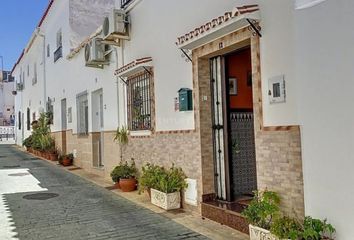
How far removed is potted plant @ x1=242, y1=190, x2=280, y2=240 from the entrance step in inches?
24.1

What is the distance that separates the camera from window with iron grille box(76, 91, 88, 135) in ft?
49.5

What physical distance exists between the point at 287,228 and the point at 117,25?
7459 millimetres

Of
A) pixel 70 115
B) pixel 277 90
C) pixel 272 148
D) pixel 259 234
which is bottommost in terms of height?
pixel 259 234

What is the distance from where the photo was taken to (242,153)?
23.3 feet

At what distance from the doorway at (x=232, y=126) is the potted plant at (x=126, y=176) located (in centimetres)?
339

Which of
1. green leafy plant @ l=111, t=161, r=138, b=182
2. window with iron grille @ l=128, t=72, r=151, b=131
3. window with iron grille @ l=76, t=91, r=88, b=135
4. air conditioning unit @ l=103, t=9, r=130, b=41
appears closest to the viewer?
window with iron grille @ l=128, t=72, r=151, b=131

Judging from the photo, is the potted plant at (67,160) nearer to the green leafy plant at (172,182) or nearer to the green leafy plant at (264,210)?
the green leafy plant at (172,182)

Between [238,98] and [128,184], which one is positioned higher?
[238,98]

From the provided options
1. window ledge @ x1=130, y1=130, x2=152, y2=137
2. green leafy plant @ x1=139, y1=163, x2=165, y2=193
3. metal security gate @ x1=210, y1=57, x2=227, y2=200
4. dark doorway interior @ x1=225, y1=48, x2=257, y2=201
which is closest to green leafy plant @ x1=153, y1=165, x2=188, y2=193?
green leafy plant @ x1=139, y1=163, x2=165, y2=193

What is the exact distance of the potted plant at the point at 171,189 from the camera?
7270 mm

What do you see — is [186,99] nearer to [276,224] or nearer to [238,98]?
[238,98]

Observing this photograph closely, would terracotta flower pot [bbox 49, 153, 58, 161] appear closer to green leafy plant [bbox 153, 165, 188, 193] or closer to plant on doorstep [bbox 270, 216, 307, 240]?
green leafy plant [bbox 153, 165, 188, 193]

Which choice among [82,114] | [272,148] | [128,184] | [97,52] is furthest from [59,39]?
[272,148]

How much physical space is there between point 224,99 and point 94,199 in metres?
4.20
